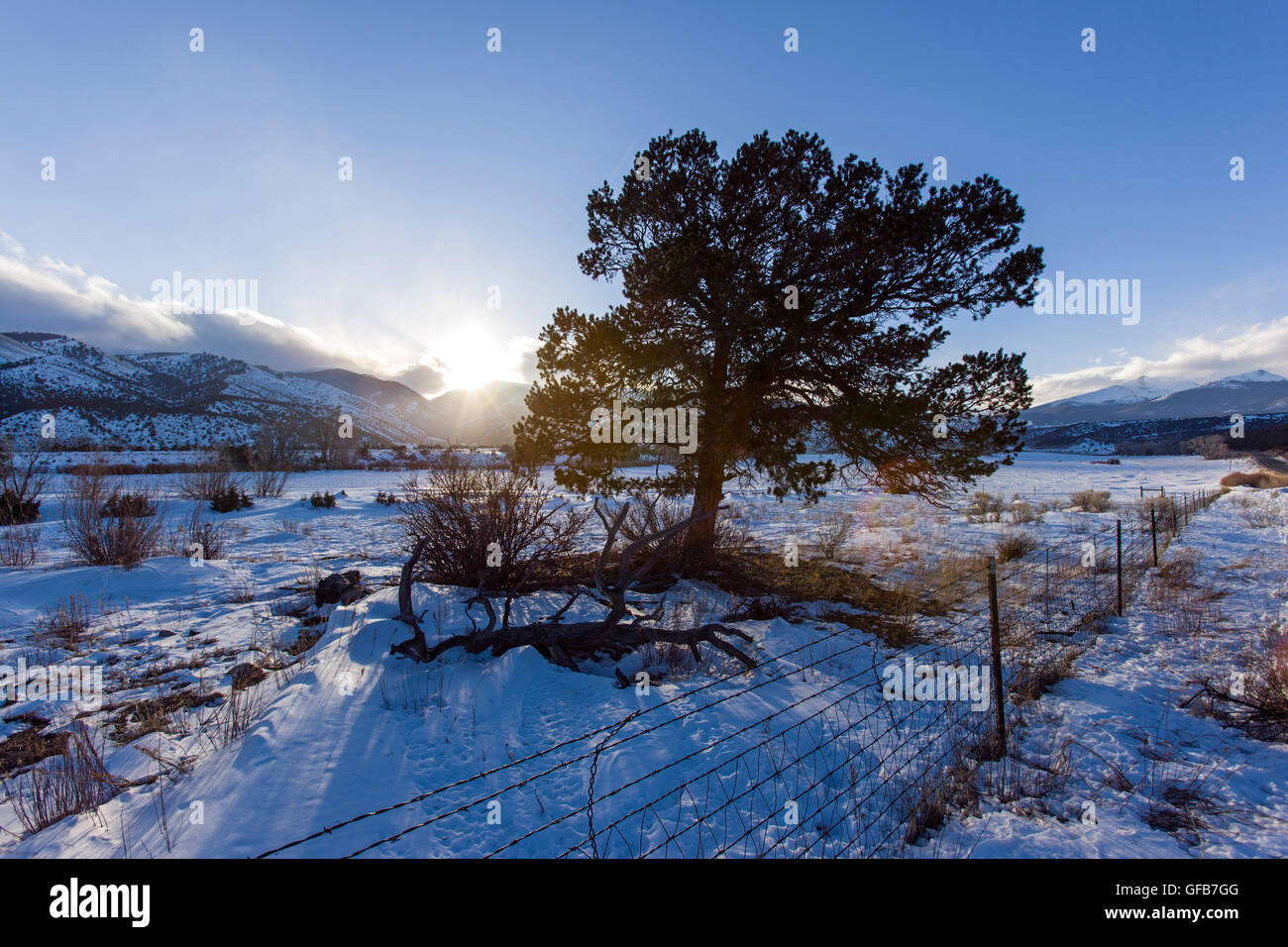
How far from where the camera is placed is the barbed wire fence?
280 cm

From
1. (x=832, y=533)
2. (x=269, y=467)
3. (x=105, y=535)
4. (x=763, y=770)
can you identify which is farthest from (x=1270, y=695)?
(x=269, y=467)

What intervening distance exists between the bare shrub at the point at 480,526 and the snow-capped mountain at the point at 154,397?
2107 inches

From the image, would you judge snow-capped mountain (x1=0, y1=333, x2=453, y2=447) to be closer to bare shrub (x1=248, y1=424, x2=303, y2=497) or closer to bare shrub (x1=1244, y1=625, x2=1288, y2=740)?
bare shrub (x1=248, y1=424, x2=303, y2=497)

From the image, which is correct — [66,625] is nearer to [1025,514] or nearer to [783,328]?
[783,328]

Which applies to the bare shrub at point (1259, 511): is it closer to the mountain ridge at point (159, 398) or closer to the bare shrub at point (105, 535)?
the bare shrub at point (105, 535)

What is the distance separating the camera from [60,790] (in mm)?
3121

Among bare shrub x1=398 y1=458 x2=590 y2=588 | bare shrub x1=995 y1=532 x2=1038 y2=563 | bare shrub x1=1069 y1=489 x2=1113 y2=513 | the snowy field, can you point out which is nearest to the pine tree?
bare shrub x1=398 y1=458 x2=590 y2=588

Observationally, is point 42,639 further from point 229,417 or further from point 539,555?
point 229,417

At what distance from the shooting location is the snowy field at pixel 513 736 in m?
2.81

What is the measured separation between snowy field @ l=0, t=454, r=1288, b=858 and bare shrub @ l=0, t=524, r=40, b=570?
1.81m

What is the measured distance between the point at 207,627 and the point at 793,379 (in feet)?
30.8

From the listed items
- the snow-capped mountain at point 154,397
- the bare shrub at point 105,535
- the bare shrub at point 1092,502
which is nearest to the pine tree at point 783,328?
the bare shrub at point 105,535

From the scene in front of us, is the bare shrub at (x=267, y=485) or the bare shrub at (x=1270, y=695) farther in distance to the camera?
the bare shrub at (x=267, y=485)

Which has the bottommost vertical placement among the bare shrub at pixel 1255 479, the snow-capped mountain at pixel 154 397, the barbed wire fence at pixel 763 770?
the barbed wire fence at pixel 763 770
